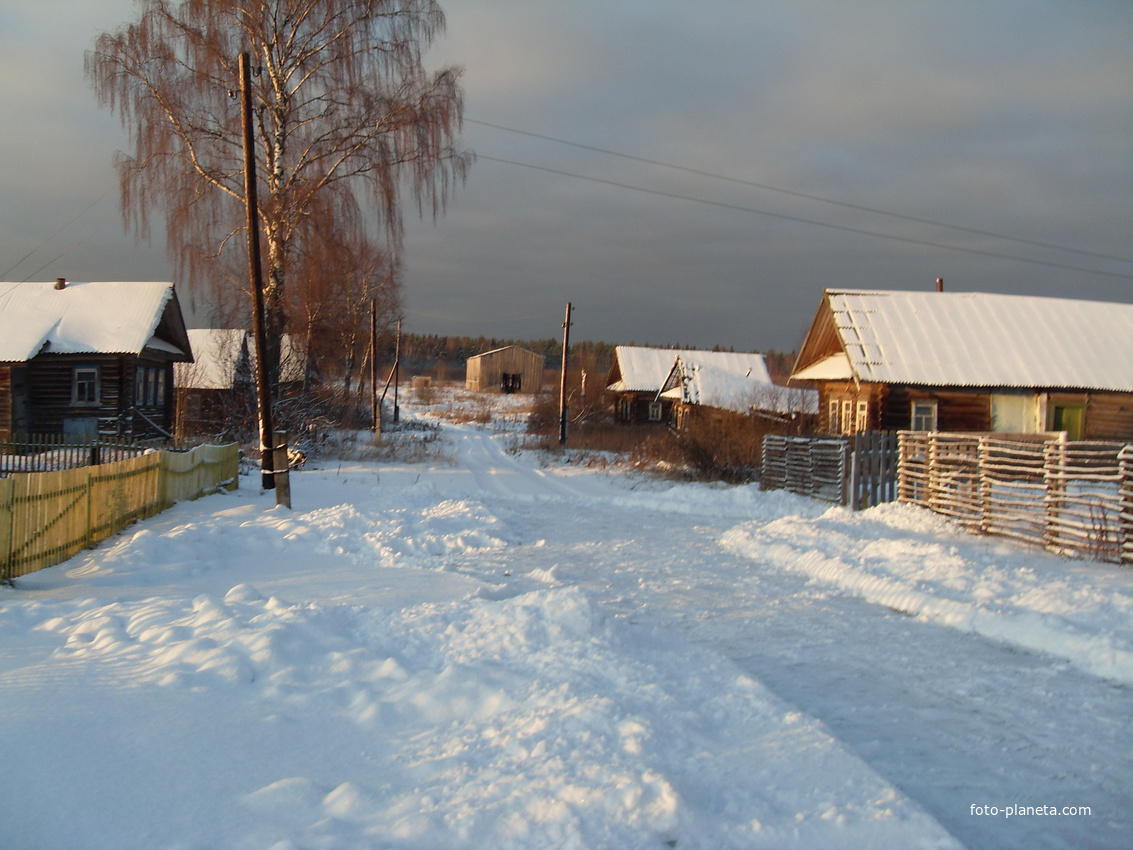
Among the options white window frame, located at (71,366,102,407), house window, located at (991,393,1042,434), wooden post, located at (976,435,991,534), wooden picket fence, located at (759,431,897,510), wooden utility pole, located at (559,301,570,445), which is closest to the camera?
wooden post, located at (976,435,991,534)

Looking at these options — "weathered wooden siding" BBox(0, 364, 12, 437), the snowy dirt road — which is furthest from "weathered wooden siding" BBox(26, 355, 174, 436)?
the snowy dirt road

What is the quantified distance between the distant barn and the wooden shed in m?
75.1

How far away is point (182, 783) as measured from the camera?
373 centimetres

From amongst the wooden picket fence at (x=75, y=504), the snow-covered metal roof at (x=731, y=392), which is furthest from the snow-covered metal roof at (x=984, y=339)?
the wooden picket fence at (x=75, y=504)

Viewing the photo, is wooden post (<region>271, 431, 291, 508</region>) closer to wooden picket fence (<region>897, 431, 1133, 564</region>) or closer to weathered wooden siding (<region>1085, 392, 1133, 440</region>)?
wooden picket fence (<region>897, 431, 1133, 564</region>)

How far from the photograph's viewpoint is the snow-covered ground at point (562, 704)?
346cm

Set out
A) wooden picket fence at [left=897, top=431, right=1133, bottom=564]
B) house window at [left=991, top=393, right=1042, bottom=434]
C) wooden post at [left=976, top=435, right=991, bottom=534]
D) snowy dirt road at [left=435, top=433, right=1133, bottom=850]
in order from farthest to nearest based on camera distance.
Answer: house window at [left=991, top=393, right=1042, bottom=434], wooden post at [left=976, top=435, right=991, bottom=534], wooden picket fence at [left=897, top=431, right=1133, bottom=564], snowy dirt road at [left=435, top=433, right=1133, bottom=850]

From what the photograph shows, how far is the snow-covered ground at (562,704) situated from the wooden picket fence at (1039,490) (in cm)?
75

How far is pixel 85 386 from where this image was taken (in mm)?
29531

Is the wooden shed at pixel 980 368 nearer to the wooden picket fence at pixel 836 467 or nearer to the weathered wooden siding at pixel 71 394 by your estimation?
the wooden picket fence at pixel 836 467

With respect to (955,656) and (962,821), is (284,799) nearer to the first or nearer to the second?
(962,821)

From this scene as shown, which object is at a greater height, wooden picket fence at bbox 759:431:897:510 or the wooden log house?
the wooden log house

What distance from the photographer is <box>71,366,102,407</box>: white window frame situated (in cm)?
2923

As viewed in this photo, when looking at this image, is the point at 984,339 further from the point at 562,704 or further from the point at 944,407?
the point at 562,704
